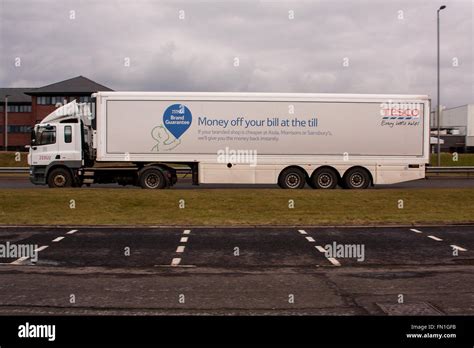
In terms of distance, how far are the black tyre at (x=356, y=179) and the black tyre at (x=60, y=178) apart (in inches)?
458

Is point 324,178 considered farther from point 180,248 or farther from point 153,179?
point 180,248

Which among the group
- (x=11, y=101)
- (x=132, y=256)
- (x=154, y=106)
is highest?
(x=11, y=101)

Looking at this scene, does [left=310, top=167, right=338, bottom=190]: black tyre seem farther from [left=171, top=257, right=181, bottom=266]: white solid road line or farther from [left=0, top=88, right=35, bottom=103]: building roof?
[left=0, top=88, right=35, bottom=103]: building roof

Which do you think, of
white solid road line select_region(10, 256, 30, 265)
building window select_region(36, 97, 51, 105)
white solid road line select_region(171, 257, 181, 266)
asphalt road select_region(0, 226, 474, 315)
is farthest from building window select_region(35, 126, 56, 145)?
building window select_region(36, 97, 51, 105)

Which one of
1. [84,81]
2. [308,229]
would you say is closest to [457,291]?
[308,229]

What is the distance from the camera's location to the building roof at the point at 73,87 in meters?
68.3

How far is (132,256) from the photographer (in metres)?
9.61

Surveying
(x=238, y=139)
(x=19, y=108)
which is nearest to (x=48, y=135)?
(x=238, y=139)

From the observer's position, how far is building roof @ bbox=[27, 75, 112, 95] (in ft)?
224

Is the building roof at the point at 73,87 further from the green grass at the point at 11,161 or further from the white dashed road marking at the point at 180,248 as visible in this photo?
the white dashed road marking at the point at 180,248

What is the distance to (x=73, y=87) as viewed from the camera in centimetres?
6969

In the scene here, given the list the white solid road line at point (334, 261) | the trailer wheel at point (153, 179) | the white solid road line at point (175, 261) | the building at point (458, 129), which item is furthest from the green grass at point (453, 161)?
the white solid road line at point (175, 261)
